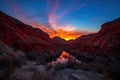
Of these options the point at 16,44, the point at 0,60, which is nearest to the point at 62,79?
the point at 0,60

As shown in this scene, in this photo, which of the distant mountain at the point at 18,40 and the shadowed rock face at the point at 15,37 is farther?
the shadowed rock face at the point at 15,37

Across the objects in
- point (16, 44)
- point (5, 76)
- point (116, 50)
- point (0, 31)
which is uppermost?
point (0, 31)

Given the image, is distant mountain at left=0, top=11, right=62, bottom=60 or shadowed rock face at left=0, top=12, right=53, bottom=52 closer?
distant mountain at left=0, top=11, right=62, bottom=60

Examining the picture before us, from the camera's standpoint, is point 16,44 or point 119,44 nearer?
point 16,44

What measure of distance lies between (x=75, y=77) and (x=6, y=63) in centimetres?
563

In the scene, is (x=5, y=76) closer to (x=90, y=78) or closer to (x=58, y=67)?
(x=58, y=67)

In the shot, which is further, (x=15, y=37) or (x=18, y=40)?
(x=15, y=37)

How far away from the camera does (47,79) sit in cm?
616

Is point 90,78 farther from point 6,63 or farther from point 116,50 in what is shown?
point 116,50

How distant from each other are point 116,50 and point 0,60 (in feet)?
76.2

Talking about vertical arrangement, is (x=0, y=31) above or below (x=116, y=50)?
above

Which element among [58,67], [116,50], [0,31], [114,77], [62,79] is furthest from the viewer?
[116,50]

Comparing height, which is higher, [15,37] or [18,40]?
[15,37]

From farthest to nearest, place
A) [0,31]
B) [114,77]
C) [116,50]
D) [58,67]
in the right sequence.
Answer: [116,50] < [0,31] < [58,67] < [114,77]
